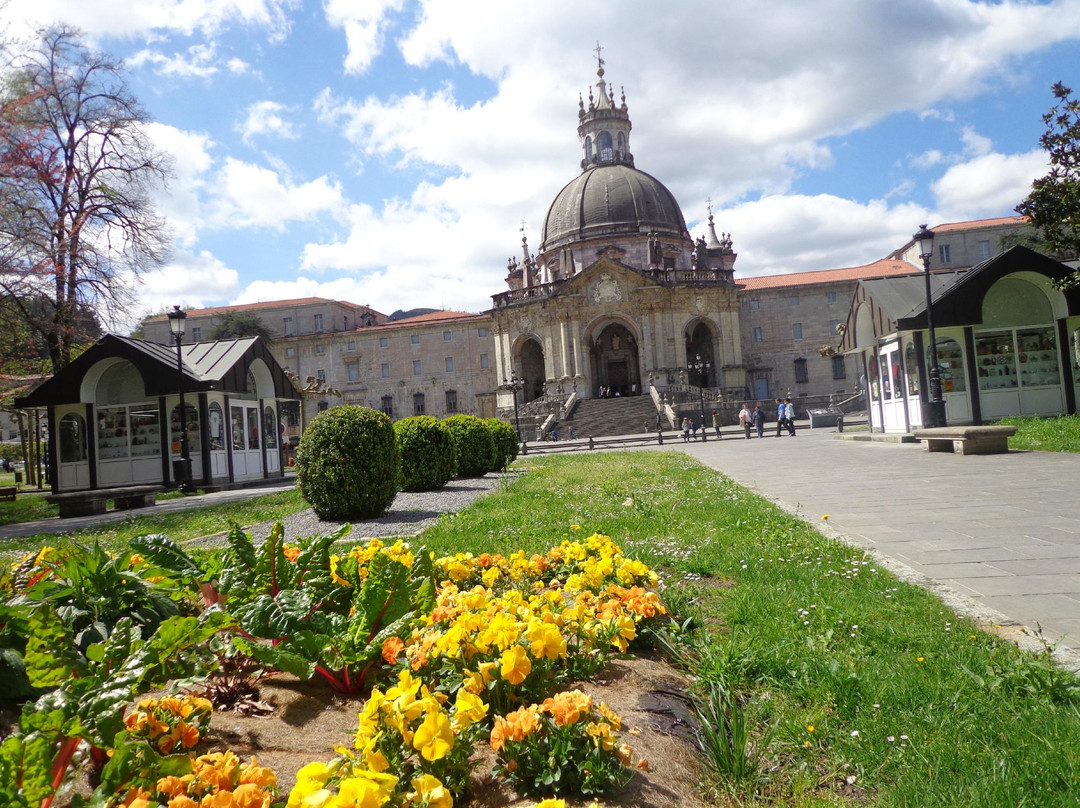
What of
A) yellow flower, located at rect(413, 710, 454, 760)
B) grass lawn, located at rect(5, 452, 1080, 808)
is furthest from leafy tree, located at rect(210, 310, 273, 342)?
yellow flower, located at rect(413, 710, 454, 760)

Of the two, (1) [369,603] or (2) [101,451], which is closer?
(1) [369,603]

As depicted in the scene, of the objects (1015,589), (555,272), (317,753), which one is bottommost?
(1015,589)

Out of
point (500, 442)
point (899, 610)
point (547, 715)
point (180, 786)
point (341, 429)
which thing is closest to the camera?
point (180, 786)

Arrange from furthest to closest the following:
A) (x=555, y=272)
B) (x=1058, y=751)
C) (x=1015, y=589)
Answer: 1. (x=555, y=272)
2. (x=1015, y=589)
3. (x=1058, y=751)

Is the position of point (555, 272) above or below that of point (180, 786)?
above

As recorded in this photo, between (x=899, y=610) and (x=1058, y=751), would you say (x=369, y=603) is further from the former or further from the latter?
(x=899, y=610)

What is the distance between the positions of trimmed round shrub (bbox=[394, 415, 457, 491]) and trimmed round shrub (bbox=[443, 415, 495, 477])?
2.51 m

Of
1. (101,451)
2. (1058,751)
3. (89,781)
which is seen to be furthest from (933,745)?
(101,451)

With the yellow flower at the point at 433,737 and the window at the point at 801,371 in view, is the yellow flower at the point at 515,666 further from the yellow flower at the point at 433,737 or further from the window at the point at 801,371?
the window at the point at 801,371

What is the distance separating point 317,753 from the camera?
7.19 feet

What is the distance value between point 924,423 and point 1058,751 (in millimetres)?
17374

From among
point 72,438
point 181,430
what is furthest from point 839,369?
point 72,438

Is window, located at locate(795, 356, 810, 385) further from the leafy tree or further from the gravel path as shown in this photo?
the gravel path

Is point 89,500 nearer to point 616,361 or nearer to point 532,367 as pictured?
point 532,367
